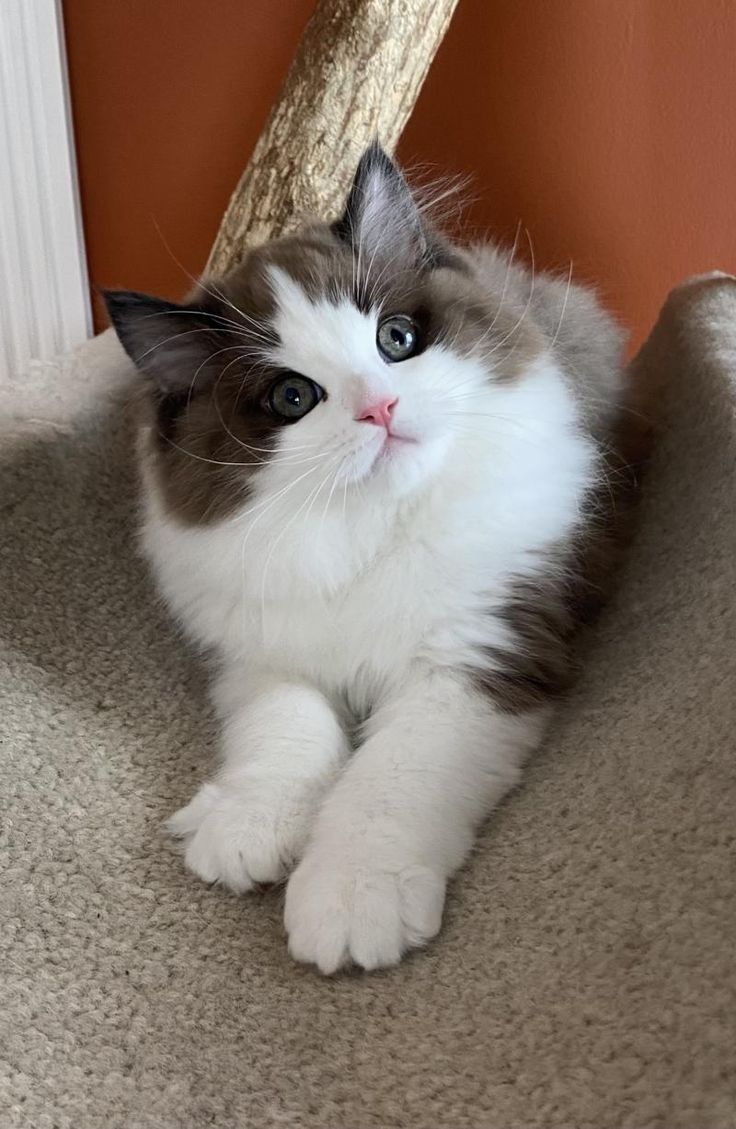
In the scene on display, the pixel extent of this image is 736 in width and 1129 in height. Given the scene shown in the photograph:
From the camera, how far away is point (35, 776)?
1.37m

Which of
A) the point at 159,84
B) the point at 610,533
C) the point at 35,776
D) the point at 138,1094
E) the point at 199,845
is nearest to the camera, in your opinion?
the point at 138,1094

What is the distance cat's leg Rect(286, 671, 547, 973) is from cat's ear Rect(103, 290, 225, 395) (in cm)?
52

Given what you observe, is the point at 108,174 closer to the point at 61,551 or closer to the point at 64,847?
the point at 61,551

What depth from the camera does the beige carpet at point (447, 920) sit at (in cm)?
91

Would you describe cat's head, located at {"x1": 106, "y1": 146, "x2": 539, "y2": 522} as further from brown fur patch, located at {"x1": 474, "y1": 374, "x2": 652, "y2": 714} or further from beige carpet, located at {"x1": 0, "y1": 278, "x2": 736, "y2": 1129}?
beige carpet, located at {"x1": 0, "y1": 278, "x2": 736, "y2": 1129}

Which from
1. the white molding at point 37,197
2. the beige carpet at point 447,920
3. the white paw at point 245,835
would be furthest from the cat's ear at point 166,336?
the white molding at point 37,197

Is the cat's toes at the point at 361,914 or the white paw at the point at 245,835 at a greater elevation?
the cat's toes at the point at 361,914

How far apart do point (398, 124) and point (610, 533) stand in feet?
2.97

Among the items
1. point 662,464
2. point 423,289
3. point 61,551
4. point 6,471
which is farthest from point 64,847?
point 662,464

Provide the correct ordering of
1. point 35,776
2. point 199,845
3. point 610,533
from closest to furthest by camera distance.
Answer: point 199,845, point 35,776, point 610,533

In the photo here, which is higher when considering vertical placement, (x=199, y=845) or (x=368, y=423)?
(x=368, y=423)

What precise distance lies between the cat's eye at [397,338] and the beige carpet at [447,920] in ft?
1.52

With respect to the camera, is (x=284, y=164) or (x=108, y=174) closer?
(x=284, y=164)

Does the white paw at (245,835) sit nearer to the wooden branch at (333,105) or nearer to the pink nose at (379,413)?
the pink nose at (379,413)
